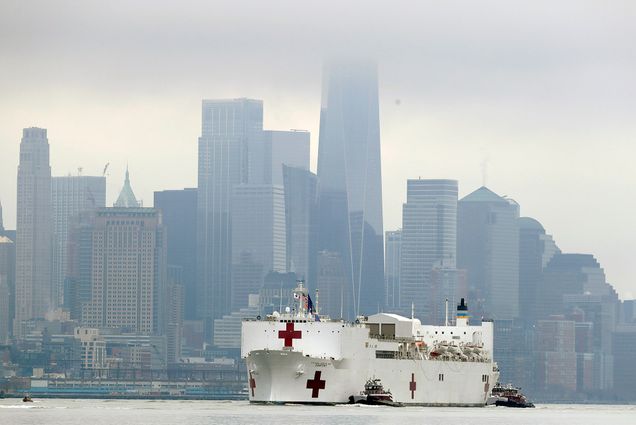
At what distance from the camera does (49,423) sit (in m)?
94.4

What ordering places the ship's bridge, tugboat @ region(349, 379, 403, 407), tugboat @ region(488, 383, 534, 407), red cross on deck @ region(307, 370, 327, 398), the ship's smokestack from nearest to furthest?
red cross on deck @ region(307, 370, 327, 398) → tugboat @ region(349, 379, 403, 407) → the ship's bridge → tugboat @ region(488, 383, 534, 407) → the ship's smokestack

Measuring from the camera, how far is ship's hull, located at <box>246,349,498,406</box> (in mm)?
106375

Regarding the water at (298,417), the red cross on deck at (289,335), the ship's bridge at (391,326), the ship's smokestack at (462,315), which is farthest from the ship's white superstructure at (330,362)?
the ship's smokestack at (462,315)

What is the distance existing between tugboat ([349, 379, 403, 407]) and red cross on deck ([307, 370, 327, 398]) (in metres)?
2.77

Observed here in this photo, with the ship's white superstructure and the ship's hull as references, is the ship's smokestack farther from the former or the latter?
the ship's hull

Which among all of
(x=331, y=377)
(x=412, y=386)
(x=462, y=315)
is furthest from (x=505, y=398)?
(x=331, y=377)

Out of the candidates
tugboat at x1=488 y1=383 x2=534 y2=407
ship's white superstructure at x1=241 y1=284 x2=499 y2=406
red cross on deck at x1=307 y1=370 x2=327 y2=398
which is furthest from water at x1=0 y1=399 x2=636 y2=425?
tugboat at x1=488 y1=383 x2=534 y2=407

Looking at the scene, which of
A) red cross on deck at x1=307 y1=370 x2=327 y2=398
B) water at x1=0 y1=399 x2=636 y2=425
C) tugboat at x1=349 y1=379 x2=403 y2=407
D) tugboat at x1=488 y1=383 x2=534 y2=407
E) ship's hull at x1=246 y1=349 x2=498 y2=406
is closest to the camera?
water at x1=0 y1=399 x2=636 y2=425

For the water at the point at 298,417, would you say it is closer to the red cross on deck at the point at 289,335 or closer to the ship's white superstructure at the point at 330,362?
the ship's white superstructure at the point at 330,362

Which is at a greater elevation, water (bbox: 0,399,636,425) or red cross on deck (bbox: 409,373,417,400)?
red cross on deck (bbox: 409,373,417,400)

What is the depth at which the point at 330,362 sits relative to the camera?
4203 inches

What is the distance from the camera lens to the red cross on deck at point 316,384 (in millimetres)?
106812

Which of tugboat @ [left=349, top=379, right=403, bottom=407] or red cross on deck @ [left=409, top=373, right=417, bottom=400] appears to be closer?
tugboat @ [left=349, top=379, right=403, bottom=407]

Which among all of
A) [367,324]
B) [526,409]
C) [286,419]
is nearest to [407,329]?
[367,324]
